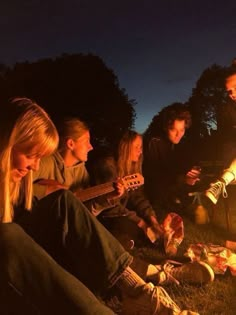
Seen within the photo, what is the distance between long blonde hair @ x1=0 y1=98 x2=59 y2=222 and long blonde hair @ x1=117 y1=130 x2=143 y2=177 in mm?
1837

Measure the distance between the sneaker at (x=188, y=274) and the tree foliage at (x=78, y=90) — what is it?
10.4 meters

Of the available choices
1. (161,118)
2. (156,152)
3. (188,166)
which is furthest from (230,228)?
(161,118)

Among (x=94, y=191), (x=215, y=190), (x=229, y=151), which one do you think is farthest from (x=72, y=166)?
(x=229, y=151)

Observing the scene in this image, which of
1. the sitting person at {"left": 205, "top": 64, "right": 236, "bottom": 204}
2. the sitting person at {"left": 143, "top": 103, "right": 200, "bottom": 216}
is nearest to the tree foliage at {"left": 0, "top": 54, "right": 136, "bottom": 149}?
the sitting person at {"left": 143, "top": 103, "right": 200, "bottom": 216}

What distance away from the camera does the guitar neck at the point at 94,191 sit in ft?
11.6

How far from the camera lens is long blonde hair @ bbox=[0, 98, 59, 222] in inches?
85.6

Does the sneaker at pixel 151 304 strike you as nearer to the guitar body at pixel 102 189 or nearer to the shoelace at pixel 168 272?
the shoelace at pixel 168 272

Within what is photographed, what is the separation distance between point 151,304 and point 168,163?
2.76m

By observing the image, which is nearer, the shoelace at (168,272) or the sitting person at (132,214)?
the shoelace at (168,272)

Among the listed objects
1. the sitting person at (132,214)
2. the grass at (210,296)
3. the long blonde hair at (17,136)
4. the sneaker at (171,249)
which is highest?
the long blonde hair at (17,136)

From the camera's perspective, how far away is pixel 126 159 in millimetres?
4152

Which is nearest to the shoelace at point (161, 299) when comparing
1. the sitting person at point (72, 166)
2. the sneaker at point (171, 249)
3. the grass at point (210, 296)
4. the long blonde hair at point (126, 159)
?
the grass at point (210, 296)

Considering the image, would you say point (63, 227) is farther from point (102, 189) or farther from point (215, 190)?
point (215, 190)

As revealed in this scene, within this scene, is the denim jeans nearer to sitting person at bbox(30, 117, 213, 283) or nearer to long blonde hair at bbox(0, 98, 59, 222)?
long blonde hair at bbox(0, 98, 59, 222)
